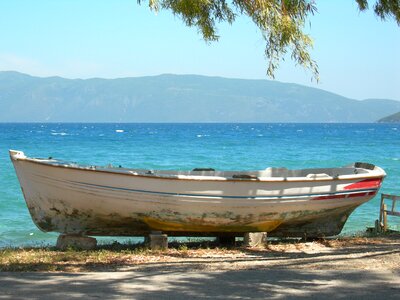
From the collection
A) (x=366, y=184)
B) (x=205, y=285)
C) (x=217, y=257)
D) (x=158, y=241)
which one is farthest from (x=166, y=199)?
(x=366, y=184)

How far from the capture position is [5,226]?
2075 cm

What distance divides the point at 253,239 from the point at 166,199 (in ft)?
6.44

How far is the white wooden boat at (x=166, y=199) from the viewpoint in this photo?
12.2 metres

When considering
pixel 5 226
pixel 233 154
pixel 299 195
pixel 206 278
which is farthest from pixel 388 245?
pixel 233 154

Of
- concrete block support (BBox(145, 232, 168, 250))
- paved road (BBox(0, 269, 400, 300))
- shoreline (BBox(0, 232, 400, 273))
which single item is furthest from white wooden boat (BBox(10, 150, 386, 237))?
paved road (BBox(0, 269, 400, 300))

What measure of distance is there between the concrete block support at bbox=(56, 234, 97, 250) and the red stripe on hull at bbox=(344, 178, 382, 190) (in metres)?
4.87

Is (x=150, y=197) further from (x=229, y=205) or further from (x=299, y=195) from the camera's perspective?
(x=299, y=195)

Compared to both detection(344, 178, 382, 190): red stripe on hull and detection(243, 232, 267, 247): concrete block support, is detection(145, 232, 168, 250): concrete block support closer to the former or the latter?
detection(243, 232, 267, 247): concrete block support

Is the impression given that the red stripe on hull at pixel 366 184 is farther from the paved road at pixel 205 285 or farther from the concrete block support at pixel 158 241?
the paved road at pixel 205 285

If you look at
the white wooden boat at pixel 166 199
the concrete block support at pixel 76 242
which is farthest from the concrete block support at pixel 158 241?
the concrete block support at pixel 76 242

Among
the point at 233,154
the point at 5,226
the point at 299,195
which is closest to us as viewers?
the point at 299,195

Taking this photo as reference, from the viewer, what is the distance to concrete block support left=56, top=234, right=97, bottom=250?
42.3ft

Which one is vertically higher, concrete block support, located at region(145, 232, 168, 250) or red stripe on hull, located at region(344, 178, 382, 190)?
red stripe on hull, located at region(344, 178, 382, 190)

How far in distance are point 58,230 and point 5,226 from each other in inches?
333
